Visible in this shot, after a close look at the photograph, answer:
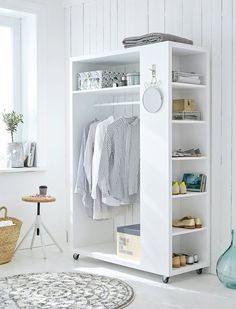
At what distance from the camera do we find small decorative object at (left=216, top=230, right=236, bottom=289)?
160 inches

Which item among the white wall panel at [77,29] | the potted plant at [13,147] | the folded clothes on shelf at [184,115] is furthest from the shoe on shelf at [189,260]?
the white wall panel at [77,29]

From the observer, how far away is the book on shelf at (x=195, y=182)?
177 inches

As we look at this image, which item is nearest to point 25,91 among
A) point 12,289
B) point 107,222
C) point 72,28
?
point 72,28

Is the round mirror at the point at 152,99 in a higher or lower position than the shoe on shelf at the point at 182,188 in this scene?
higher

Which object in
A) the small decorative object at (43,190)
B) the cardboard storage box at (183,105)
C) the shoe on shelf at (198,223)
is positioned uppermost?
the cardboard storage box at (183,105)

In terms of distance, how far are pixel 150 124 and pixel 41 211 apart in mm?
1824

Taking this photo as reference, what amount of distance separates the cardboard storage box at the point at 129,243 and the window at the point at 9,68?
1.65 metres

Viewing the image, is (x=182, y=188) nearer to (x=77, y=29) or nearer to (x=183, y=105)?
(x=183, y=105)

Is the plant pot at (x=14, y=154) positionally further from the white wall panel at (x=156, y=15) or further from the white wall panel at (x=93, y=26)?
the white wall panel at (x=156, y=15)

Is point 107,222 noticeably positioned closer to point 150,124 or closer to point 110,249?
point 110,249

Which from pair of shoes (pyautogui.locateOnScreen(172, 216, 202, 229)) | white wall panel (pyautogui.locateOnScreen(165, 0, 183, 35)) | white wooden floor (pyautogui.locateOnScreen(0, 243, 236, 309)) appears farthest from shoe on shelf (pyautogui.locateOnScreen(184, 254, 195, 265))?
white wall panel (pyautogui.locateOnScreen(165, 0, 183, 35))

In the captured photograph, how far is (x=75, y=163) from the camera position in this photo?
5.04m

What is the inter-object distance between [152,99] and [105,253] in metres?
1.39

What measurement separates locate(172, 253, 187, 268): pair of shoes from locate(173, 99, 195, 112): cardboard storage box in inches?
43.3
